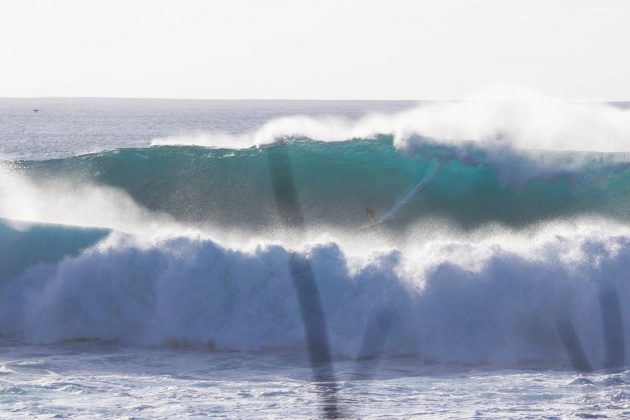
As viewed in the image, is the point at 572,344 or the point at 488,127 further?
the point at 488,127

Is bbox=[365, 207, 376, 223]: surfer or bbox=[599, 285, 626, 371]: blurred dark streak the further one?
bbox=[365, 207, 376, 223]: surfer

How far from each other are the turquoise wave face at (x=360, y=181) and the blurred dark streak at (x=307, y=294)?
116 mm

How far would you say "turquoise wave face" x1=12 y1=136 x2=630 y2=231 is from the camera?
1566 cm

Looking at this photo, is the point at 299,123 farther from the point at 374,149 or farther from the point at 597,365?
the point at 597,365

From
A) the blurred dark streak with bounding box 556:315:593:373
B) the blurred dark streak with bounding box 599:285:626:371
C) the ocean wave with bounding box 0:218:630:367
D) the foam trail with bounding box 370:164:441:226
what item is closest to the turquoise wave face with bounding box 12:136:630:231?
the foam trail with bounding box 370:164:441:226

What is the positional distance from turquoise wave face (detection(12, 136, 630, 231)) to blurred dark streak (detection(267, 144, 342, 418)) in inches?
4.6

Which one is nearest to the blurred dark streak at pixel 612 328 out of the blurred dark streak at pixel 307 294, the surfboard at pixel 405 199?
the blurred dark streak at pixel 307 294

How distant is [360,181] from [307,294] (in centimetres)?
493

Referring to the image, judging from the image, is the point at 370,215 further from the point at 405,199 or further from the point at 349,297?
the point at 349,297

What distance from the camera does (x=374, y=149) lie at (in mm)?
17344

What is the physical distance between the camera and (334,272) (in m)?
12.5

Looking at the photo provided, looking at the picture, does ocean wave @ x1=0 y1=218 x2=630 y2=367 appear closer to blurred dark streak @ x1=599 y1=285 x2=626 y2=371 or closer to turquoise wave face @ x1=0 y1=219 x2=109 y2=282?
blurred dark streak @ x1=599 y1=285 x2=626 y2=371

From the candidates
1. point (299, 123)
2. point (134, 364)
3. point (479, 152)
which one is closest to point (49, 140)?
point (299, 123)

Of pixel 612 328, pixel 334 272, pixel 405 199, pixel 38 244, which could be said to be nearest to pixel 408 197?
pixel 405 199
